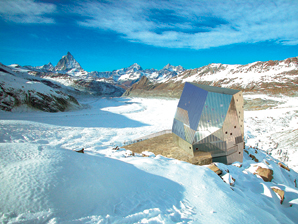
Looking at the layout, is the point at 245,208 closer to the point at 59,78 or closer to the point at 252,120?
the point at 252,120

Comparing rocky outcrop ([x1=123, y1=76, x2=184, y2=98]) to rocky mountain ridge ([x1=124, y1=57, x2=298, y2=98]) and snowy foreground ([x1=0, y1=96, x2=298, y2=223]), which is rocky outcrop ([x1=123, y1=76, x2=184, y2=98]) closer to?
rocky mountain ridge ([x1=124, y1=57, x2=298, y2=98])

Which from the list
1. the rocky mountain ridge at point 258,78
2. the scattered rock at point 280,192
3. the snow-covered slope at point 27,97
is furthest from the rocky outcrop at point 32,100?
the rocky mountain ridge at point 258,78

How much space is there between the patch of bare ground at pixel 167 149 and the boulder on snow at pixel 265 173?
119 inches

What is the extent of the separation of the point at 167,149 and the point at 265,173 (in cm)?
709

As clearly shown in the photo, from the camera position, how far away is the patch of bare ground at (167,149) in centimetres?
1113

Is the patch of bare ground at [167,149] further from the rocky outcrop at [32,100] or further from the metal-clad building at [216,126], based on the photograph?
the rocky outcrop at [32,100]

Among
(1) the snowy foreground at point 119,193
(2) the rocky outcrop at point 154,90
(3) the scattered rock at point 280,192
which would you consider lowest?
(3) the scattered rock at point 280,192

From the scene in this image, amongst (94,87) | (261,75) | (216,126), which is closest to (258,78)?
(261,75)

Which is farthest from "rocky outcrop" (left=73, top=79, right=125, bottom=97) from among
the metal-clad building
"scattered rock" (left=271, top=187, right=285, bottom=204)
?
"scattered rock" (left=271, top=187, right=285, bottom=204)

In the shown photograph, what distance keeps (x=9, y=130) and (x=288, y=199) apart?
75.2 ft

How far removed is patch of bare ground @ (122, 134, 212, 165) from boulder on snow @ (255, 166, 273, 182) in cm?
302

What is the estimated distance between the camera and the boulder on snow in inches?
357

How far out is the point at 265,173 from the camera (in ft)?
30.5

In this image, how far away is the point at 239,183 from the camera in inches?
316
